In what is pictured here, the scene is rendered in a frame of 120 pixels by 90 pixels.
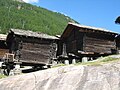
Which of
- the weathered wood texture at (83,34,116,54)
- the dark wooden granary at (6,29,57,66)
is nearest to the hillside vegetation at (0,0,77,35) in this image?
the dark wooden granary at (6,29,57,66)

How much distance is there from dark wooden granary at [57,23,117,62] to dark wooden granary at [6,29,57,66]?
1.92 m

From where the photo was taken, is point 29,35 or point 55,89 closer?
point 55,89

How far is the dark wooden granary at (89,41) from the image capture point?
3399 centimetres

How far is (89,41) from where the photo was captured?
1379 inches

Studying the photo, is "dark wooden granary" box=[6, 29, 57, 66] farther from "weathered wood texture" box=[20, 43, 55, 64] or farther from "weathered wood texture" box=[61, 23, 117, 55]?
"weathered wood texture" box=[61, 23, 117, 55]

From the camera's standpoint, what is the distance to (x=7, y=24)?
12900 cm

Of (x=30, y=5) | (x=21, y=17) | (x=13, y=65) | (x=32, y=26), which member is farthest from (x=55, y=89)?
(x=30, y=5)

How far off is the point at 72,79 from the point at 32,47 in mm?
17485

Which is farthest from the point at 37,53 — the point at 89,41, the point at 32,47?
the point at 89,41

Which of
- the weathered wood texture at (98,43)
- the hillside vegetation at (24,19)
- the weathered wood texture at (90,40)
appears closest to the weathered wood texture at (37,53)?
the weathered wood texture at (90,40)

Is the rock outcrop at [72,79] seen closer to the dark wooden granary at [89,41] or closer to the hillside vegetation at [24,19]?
the dark wooden granary at [89,41]

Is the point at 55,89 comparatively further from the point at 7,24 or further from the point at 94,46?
the point at 7,24

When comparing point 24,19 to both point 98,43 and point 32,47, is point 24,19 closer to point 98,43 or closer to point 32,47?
point 98,43

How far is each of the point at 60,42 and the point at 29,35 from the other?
7.18m
